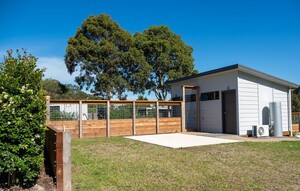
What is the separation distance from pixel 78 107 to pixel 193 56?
15787 millimetres

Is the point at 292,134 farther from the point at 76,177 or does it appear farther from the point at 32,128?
the point at 32,128

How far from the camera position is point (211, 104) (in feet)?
41.3

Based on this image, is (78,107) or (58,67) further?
(58,67)

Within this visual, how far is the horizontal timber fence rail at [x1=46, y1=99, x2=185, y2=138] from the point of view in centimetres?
1035

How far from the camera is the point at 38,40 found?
14984mm

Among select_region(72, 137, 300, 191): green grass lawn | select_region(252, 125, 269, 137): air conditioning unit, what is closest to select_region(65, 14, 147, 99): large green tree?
select_region(252, 125, 269, 137): air conditioning unit

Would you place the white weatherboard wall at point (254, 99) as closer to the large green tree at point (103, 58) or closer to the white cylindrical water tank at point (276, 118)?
the white cylindrical water tank at point (276, 118)

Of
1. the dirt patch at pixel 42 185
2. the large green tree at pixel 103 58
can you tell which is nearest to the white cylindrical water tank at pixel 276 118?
the dirt patch at pixel 42 185

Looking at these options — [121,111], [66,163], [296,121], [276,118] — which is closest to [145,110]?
[121,111]

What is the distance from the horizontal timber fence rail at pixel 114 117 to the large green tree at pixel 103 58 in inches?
354

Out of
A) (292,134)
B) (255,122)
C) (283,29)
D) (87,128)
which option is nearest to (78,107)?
(87,128)

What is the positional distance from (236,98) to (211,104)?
1655 millimetres

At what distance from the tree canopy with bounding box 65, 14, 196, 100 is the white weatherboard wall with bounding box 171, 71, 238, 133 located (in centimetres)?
780

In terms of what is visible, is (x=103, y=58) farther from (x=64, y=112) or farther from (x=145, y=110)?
(x=64, y=112)
